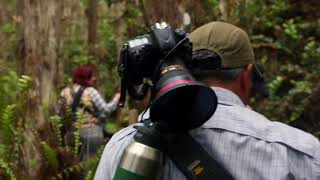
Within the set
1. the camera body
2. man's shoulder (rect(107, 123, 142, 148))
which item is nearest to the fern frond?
man's shoulder (rect(107, 123, 142, 148))

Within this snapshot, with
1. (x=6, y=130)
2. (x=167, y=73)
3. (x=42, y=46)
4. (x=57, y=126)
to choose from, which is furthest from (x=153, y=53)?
(x=42, y=46)

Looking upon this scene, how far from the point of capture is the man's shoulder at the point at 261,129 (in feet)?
7.70

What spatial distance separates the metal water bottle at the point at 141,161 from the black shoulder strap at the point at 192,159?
3.6 inches

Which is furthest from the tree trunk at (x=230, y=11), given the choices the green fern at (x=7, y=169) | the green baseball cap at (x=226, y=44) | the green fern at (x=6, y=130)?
the green baseball cap at (x=226, y=44)

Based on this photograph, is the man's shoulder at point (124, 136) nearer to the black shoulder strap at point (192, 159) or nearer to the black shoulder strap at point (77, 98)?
the black shoulder strap at point (192, 159)

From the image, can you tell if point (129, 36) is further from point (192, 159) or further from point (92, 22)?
point (92, 22)

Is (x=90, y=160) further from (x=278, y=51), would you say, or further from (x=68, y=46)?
(x=68, y=46)

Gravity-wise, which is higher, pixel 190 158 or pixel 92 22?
pixel 190 158

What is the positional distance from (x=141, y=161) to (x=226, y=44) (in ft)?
2.11

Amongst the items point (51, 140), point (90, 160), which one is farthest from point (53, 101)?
point (90, 160)

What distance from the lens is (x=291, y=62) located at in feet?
27.3

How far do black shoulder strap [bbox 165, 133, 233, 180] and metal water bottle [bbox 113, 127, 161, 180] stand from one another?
9 centimetres

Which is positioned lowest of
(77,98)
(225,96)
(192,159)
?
(77,98)

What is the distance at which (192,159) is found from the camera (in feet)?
7.65
